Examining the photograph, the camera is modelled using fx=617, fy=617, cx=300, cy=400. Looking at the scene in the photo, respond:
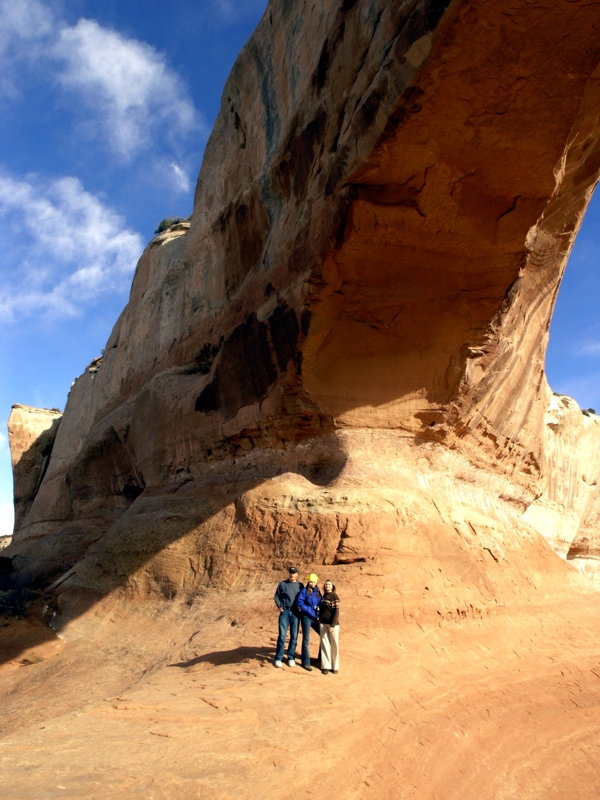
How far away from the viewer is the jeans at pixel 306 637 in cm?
548

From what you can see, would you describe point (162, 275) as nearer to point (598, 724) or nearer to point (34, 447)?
point (34, 447)

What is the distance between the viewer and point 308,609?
5.66m

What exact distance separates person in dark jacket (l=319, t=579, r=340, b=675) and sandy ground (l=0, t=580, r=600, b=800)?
115 millimetres

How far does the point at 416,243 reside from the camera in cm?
732

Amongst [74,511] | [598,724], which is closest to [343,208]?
[598,724]

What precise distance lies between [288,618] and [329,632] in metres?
0.44

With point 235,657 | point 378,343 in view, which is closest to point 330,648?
point 235,657

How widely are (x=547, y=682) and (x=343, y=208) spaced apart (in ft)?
17.7

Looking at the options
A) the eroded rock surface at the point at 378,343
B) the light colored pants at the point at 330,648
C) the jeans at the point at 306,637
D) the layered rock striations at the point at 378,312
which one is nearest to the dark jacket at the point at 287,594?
the jeans at the point at 306,637

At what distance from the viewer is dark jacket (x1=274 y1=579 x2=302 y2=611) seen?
571cm

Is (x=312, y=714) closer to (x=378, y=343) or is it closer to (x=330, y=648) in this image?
(x=330, y=648)

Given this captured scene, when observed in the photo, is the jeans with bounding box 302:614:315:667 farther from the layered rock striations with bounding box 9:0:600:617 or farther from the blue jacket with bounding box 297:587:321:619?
the layered rock striations with bounding box 9:0:600:617

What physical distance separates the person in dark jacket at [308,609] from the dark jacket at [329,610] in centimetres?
10

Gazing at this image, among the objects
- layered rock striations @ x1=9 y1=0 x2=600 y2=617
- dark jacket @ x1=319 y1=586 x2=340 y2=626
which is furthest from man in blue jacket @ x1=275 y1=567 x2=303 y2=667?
layered rock striations @ x1=9 y1=0 x2=600 y2=617
